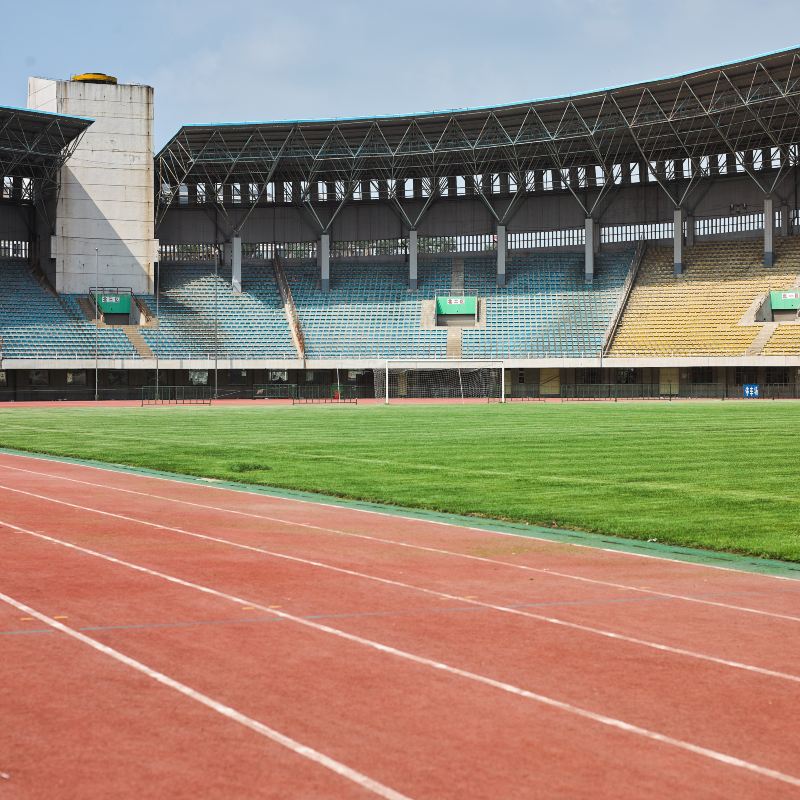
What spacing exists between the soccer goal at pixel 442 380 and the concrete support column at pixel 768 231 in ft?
67.3

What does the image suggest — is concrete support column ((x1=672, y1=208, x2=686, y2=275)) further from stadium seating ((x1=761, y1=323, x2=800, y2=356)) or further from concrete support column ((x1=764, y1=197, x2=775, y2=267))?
stadium seating ((x1=761, y1=323, x2=800, y2=356))

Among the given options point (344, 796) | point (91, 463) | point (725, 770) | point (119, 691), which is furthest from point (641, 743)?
point (91, 463)

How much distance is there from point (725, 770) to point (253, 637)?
408cm

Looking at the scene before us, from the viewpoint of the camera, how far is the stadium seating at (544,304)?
73.2 meters

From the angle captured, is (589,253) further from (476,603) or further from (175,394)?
(476,603)

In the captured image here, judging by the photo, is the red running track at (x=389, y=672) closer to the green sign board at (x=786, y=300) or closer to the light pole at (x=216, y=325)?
the light pole at (x=216, y=325)

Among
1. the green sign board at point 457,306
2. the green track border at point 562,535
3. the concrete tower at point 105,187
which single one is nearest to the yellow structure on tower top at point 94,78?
the concrete tower at point 105,187

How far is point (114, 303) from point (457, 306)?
25248mm

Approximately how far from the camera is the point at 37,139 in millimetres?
70188

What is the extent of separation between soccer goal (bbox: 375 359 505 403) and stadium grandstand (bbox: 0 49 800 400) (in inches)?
6.6

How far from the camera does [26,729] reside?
6.10m

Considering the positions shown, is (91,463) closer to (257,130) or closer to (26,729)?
(26,729)

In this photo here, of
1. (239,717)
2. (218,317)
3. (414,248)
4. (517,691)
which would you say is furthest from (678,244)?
(239,717)

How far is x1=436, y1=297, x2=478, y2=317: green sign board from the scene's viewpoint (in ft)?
255
